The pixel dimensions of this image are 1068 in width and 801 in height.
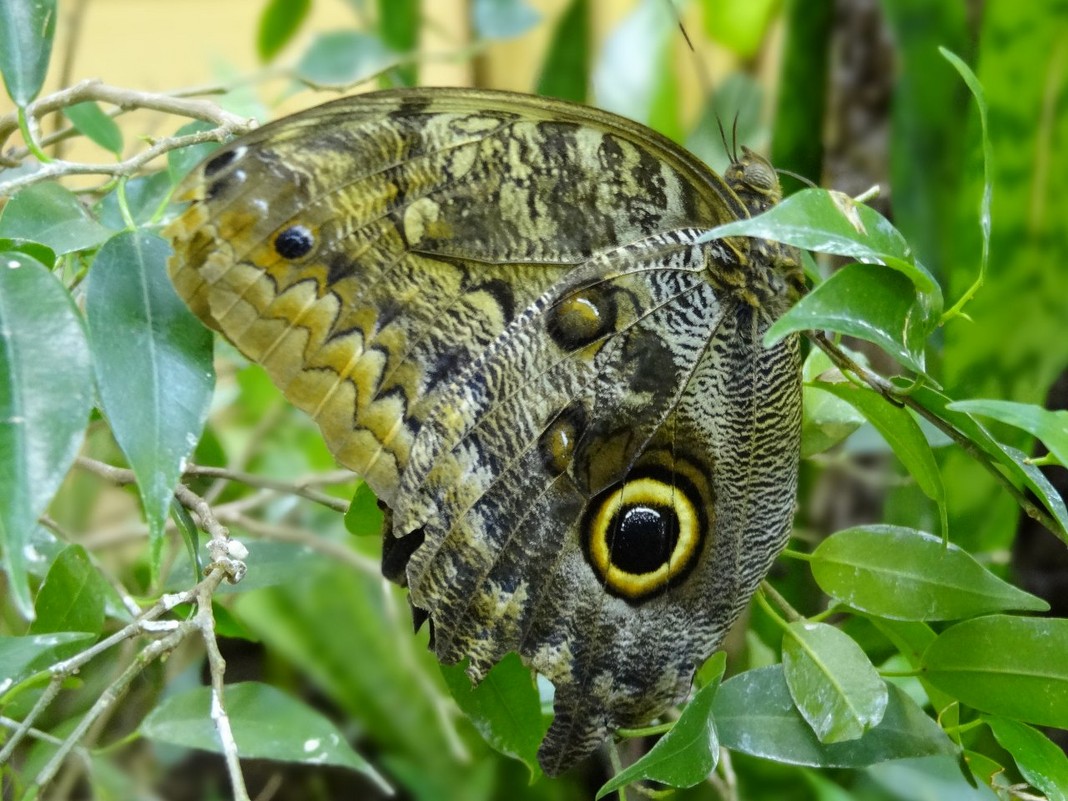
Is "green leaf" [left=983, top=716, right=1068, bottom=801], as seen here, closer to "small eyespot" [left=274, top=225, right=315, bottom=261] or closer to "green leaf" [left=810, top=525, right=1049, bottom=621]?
"green leaf" [left=810, top=525, right=1049, bottom=621]

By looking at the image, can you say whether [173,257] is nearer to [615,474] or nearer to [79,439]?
[79,439]

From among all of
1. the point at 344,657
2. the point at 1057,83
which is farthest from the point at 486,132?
the point at 344,657

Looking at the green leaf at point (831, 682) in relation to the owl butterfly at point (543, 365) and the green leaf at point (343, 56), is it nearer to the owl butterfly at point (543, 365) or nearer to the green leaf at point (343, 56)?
the owl butterfly at point (543, 365)

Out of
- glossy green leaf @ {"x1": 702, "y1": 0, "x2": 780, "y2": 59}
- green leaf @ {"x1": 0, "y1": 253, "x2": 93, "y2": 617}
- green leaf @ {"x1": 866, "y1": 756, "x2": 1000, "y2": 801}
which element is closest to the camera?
green leaf @ {"x1": 0, "y1": 253, "x2": 93, "y2": 617}

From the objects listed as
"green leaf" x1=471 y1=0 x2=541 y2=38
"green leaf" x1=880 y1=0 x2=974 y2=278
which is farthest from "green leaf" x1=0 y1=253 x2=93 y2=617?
"green leaf" x1=471 y1=0 x2=541 y2=38

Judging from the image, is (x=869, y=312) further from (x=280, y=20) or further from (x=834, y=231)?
(x=280, y=20)
